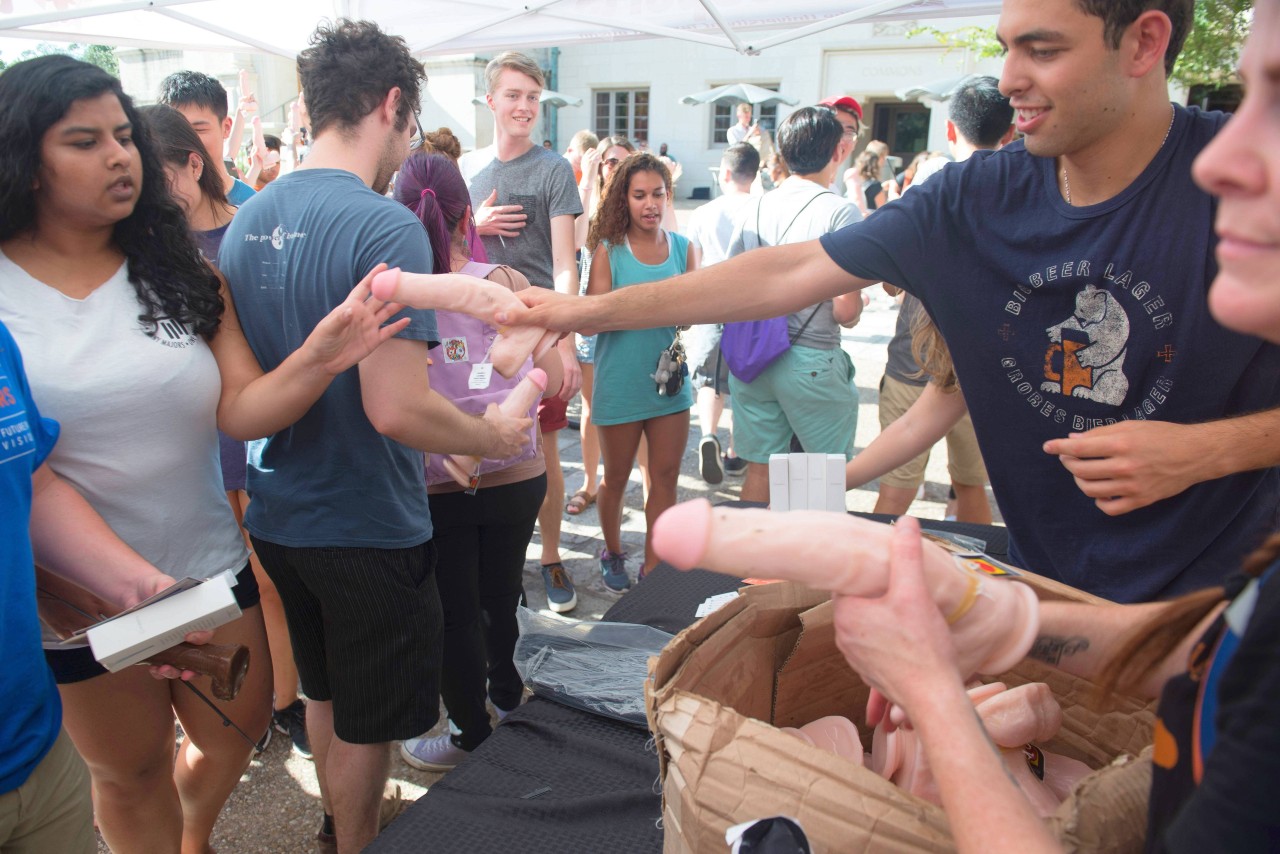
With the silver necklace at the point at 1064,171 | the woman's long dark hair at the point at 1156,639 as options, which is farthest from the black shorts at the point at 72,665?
the silver necklace at the point at 1064,171

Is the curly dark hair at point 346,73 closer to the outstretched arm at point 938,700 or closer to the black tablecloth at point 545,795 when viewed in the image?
the black tablecloth at point 545,795

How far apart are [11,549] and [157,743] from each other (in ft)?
2.41

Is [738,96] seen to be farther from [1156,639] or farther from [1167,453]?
[1156,639]

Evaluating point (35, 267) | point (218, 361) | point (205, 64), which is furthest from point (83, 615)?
point (205, 64)

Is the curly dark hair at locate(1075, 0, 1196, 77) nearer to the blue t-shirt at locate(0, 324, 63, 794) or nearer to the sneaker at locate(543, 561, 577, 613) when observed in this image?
the blue t-shirt at locate(0, 324, 63, 794)

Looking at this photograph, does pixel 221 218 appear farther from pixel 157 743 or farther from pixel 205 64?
pixel 205 64

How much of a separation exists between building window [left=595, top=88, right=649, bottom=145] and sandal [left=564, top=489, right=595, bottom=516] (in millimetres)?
21565

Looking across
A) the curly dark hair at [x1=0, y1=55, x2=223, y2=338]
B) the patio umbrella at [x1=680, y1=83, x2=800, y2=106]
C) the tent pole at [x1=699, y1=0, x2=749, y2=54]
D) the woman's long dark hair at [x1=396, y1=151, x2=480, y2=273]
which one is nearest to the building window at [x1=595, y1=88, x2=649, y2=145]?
the patio umbrella at [x1=680, y1=83, x2=800, y2=106]

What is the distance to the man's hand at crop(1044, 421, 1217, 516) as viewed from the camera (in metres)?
1.34

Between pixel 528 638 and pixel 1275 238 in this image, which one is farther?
pixel 528 638

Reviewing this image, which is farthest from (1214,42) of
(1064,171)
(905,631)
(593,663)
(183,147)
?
(905,631)

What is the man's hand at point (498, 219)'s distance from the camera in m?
3.78

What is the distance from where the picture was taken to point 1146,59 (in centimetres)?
150

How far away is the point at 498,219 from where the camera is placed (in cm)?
379
